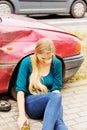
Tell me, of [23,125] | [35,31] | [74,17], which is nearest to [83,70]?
[35,31]

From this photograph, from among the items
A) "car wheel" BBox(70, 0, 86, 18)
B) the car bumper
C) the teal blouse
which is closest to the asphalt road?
"car wheel" BBox(70, 0, 86, 18)

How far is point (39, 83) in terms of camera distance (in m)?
4.54

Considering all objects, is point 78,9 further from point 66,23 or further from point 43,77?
point 43,77

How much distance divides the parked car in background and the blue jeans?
28.2ft

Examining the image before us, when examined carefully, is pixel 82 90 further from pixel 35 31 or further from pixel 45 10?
pixel 45 10

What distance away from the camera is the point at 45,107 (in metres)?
4.42

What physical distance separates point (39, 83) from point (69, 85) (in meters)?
1.67

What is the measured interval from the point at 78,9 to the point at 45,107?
1145 centimetres

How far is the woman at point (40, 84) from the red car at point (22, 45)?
0.47 m

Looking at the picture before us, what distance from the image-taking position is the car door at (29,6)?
13773 millimetres

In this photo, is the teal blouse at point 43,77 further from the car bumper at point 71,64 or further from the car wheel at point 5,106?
the car bumper at point 71,64

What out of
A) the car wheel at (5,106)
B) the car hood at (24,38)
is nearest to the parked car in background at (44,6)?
the car hood at (24,38)

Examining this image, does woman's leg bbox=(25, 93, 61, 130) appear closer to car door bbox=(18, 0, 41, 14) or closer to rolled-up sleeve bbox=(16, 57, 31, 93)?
rolled-up sleeve bbox=(16, 57, 31, 93)

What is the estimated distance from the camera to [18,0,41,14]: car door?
13773mm
